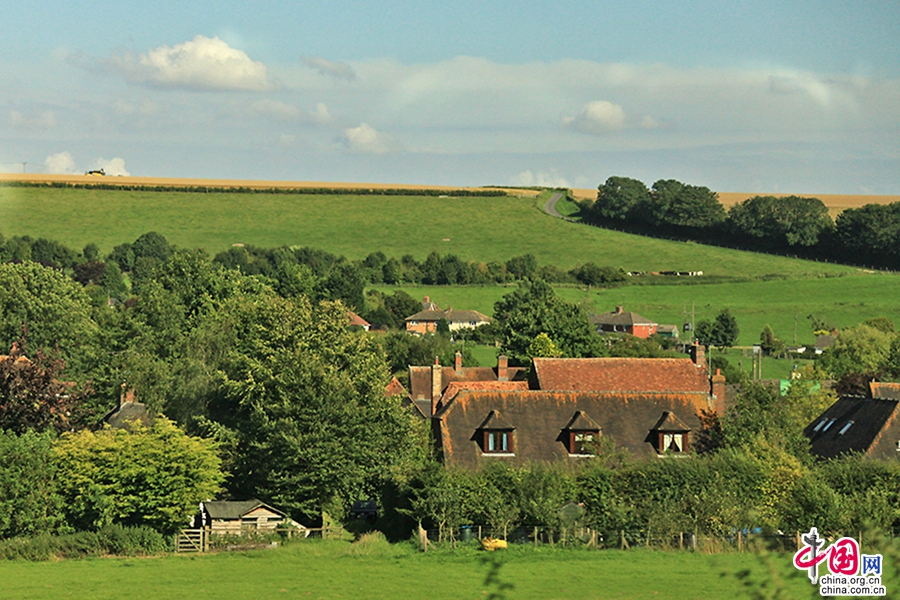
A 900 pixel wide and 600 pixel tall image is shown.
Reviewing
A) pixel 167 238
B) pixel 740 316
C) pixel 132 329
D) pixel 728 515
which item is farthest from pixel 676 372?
pixel 167 238

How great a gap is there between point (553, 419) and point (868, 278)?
347 feet

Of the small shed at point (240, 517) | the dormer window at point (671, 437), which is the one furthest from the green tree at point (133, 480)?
the dormer window at point (671, 437)

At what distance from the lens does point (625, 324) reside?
124438mm

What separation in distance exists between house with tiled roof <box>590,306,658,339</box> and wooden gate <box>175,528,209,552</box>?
281ft

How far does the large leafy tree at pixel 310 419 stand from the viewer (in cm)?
4594

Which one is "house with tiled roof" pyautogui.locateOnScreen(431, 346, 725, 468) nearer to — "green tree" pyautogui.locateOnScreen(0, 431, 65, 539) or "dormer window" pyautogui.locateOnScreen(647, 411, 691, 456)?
"dormer window" pyautogui.locateOnScreen(647, 411, 691, 456)

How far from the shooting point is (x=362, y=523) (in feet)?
152

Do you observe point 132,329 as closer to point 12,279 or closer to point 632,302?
point 12,279

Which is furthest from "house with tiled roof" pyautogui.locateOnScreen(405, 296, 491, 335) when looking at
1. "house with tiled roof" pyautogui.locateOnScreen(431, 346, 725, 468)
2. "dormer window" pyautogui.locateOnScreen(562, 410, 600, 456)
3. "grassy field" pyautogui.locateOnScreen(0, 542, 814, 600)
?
"grassy field" pyautogui.locateOnScreen(0, 542, 814, 600)

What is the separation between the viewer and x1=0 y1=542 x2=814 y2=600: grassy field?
32.7 metres

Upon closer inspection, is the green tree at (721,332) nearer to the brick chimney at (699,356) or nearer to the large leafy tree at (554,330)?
the large leafy tree at (554,330)

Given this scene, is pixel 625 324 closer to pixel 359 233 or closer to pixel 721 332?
pixel 721 332

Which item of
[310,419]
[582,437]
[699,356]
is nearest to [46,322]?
[310,419]

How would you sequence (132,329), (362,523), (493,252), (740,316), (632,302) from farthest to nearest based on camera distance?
(493,252)
(632,302)
(740,316)
(132,329)
(362,523)
